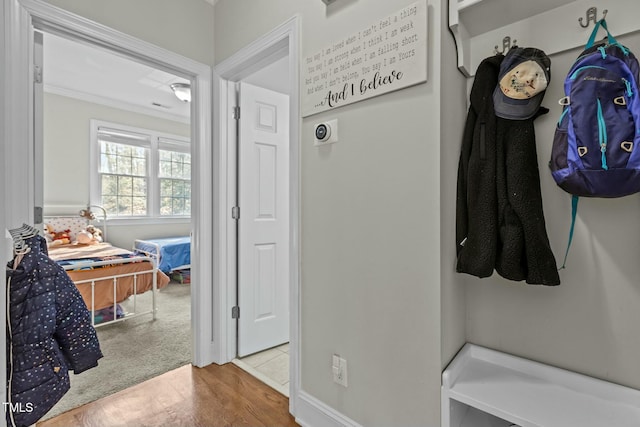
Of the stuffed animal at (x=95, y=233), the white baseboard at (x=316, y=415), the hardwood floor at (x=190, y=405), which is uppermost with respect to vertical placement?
the stuffed animal at (x=95, y=233)

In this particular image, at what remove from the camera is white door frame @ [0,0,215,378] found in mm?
1444

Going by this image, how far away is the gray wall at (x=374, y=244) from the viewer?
1159 mm

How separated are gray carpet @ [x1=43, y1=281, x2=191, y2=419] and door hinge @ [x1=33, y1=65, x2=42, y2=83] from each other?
1.75 m

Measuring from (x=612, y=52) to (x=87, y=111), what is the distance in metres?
5.62

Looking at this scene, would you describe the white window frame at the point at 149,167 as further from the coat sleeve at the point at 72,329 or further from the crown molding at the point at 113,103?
the coat sleeve at the point at 72,329

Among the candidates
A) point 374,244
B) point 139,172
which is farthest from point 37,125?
point 139,172

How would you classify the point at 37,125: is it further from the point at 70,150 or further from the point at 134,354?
the point at 70,150

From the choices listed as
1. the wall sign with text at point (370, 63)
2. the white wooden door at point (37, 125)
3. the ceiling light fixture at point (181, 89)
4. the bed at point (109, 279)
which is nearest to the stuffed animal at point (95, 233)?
the bed at point (109, 279)

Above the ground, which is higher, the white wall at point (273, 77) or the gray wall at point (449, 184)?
the white wall at point (273, 77)

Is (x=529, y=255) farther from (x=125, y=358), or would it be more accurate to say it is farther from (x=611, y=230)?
(x=125, y=358)

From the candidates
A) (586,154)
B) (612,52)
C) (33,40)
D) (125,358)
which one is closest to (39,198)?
(33,40)

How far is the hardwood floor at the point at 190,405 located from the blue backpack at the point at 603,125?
65.6 inches

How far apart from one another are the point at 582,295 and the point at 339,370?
1004 mm

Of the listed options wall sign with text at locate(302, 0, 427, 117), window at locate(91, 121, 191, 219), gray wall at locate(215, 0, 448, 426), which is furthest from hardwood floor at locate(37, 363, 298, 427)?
window at locate(91, 121, 191, 219)
